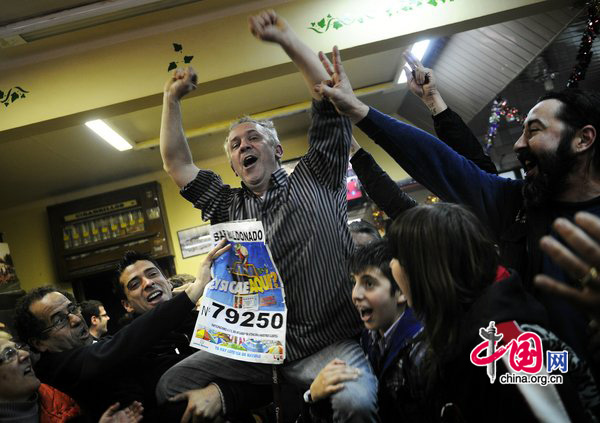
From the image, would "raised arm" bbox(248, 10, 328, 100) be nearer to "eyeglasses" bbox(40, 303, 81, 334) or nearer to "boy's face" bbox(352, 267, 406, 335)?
"boy's face" bbox(352, 267, 406, 335)

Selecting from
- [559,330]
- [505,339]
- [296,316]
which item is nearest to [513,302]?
[505,339]

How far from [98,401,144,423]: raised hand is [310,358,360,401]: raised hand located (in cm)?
A: 71

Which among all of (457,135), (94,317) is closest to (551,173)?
(457,135)

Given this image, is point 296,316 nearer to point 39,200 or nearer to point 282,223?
point 282,223

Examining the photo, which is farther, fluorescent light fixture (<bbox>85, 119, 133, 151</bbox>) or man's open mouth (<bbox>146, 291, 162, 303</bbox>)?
fluorescent light fixture (<bbox>85, 119, 133, 151</bbox>)

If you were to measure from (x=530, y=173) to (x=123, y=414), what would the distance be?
5.42 ft

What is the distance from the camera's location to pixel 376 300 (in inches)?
66.6

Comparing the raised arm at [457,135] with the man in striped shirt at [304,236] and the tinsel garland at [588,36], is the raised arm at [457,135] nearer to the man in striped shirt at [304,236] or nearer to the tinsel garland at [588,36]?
the man in striped shirt at [304,236]

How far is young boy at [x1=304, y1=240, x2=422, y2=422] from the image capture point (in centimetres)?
147

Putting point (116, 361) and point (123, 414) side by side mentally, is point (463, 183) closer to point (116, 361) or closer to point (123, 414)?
point (116, 361)

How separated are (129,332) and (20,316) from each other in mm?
719

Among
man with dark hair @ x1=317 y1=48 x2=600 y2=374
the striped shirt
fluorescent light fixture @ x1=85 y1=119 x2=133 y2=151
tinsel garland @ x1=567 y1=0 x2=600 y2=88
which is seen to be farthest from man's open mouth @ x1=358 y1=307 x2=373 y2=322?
fluorescent light fixture @ x1=85 y1=119 x2=133 y2=151

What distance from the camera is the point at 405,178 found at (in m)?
7.07

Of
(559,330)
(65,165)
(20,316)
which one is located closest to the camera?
(559,330)
